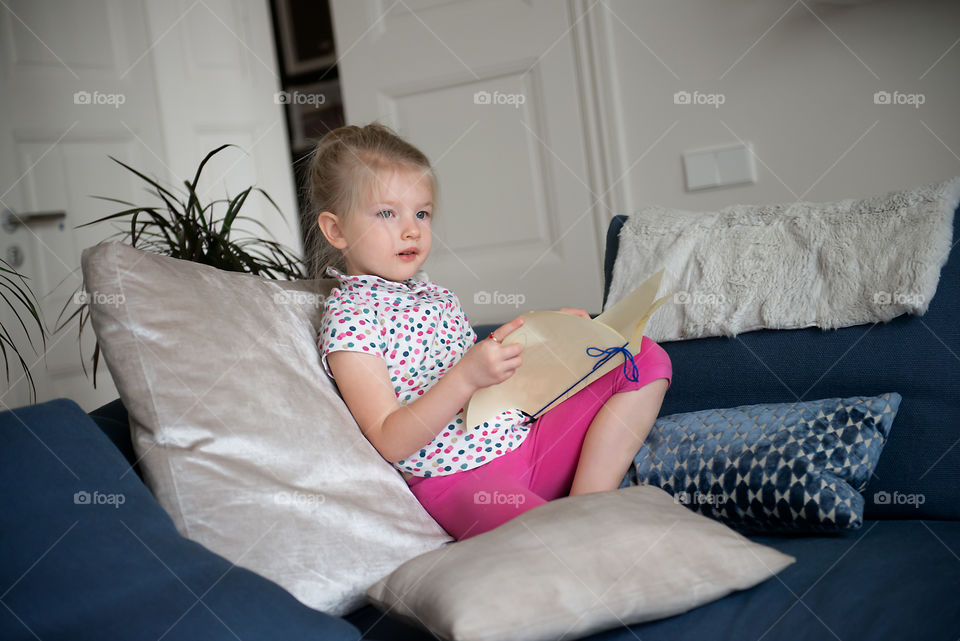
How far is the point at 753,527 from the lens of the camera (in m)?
1.13

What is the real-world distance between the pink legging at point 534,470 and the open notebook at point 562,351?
33mm

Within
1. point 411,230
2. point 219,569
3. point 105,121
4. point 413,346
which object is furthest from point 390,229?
point 105,121

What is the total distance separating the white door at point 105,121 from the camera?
2402 millimetres

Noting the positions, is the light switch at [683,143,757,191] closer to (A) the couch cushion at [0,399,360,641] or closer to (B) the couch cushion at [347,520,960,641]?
(B) the couch cushion at [347,520,960,641]

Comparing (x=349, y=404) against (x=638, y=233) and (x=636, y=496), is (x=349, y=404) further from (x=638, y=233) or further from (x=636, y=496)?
(x=638, y=233)

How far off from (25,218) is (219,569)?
1961 millimetres

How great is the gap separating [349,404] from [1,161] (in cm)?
179

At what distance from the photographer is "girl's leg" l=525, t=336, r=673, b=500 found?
1210mm

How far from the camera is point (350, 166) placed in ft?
4.20

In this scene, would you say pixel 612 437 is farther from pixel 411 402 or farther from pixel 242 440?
pixel 242 440

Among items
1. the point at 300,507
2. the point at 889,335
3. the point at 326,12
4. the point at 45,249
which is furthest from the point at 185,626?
the point at 326,12

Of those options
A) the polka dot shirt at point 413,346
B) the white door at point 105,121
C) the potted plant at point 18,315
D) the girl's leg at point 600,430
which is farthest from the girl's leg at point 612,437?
the white door at point 105,121

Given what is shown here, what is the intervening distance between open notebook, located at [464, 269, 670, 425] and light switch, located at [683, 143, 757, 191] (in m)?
1.24

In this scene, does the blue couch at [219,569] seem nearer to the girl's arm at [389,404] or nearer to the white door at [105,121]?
the girl's arm at [389,404]
